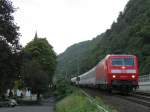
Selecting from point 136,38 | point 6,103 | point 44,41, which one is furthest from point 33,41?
point 6,103

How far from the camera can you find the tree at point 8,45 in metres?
30.0

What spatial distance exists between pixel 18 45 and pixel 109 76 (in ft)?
28.2

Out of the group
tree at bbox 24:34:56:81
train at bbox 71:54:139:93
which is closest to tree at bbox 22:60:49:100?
tree at bbox 24:34:56:81

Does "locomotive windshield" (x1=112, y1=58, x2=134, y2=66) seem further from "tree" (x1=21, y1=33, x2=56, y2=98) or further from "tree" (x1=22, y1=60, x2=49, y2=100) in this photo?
"tree" (x1=22, y1=60, x2=49, y2=100)

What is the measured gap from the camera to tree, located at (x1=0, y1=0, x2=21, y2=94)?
29995 mm

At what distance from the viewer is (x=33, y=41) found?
118 metres

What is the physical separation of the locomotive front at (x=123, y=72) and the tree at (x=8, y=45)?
26.9 feet

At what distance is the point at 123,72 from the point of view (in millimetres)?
37312

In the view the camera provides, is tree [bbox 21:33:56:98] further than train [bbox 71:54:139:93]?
Yes

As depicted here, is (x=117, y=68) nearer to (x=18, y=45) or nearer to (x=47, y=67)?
(x=18, y=45)

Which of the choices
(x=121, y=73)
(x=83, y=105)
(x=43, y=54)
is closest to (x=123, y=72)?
(x=121, y=73)

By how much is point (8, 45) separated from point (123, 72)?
10.8 meters

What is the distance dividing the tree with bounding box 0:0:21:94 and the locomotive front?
819cm

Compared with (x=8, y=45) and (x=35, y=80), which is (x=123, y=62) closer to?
(x=8, y=45)
